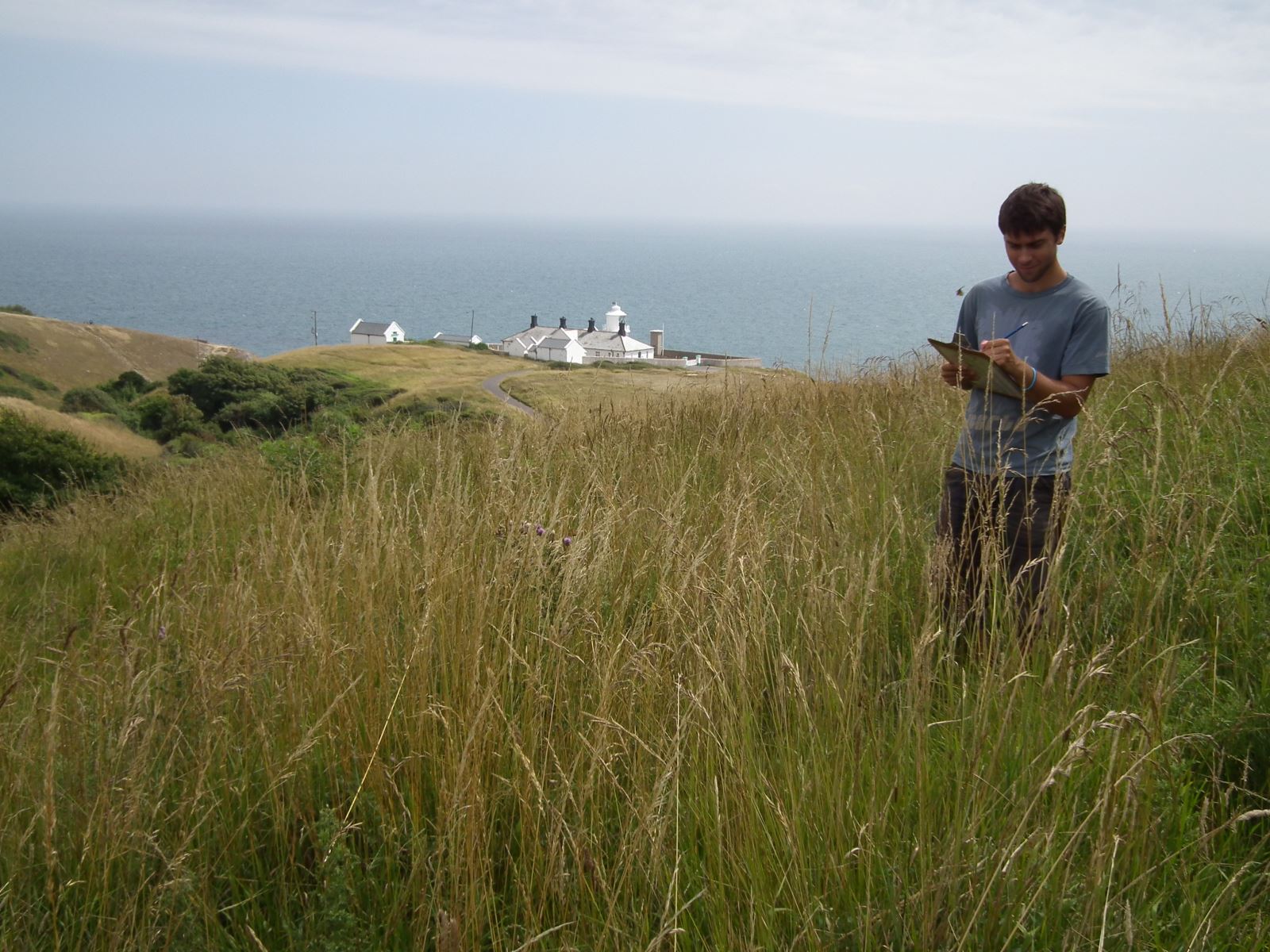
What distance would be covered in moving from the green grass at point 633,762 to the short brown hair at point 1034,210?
28.0 inches

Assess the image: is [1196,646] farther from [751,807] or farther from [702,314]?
[702,314]

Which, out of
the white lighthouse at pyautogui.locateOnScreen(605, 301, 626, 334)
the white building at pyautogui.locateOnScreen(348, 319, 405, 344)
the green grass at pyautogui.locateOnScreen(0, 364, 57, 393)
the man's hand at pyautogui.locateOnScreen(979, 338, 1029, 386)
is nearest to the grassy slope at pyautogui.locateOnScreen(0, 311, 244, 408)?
the green grass at pyautogui.locateOnScreen(0, 364, 57, 393)

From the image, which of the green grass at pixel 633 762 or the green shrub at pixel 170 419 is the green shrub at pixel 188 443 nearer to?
the green shrub at pixel 170 419

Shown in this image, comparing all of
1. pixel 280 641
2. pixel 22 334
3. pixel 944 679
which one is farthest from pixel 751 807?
pixel 22 334

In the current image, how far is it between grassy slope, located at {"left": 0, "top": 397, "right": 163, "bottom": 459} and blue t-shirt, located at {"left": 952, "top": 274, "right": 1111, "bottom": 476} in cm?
2108

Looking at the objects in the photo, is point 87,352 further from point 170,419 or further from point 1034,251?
point 1034,251

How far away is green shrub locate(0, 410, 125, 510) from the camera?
15875 mm

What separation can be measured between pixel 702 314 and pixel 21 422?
364 feet

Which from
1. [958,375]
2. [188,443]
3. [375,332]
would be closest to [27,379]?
[188,443]

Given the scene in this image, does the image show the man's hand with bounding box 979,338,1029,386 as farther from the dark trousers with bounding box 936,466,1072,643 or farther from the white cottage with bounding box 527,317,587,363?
the white cottage with bounding box 527,317,587,363

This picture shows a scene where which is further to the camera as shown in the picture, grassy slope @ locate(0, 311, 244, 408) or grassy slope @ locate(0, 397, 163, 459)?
grassy slope @ locate(0, 311, 244, 408)

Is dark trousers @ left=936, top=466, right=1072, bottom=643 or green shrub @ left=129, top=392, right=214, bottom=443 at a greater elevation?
dark trousers @ left=936, top=466, right=1072, bottom=643

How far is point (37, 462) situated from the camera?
16625mm

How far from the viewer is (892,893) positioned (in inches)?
70.9
